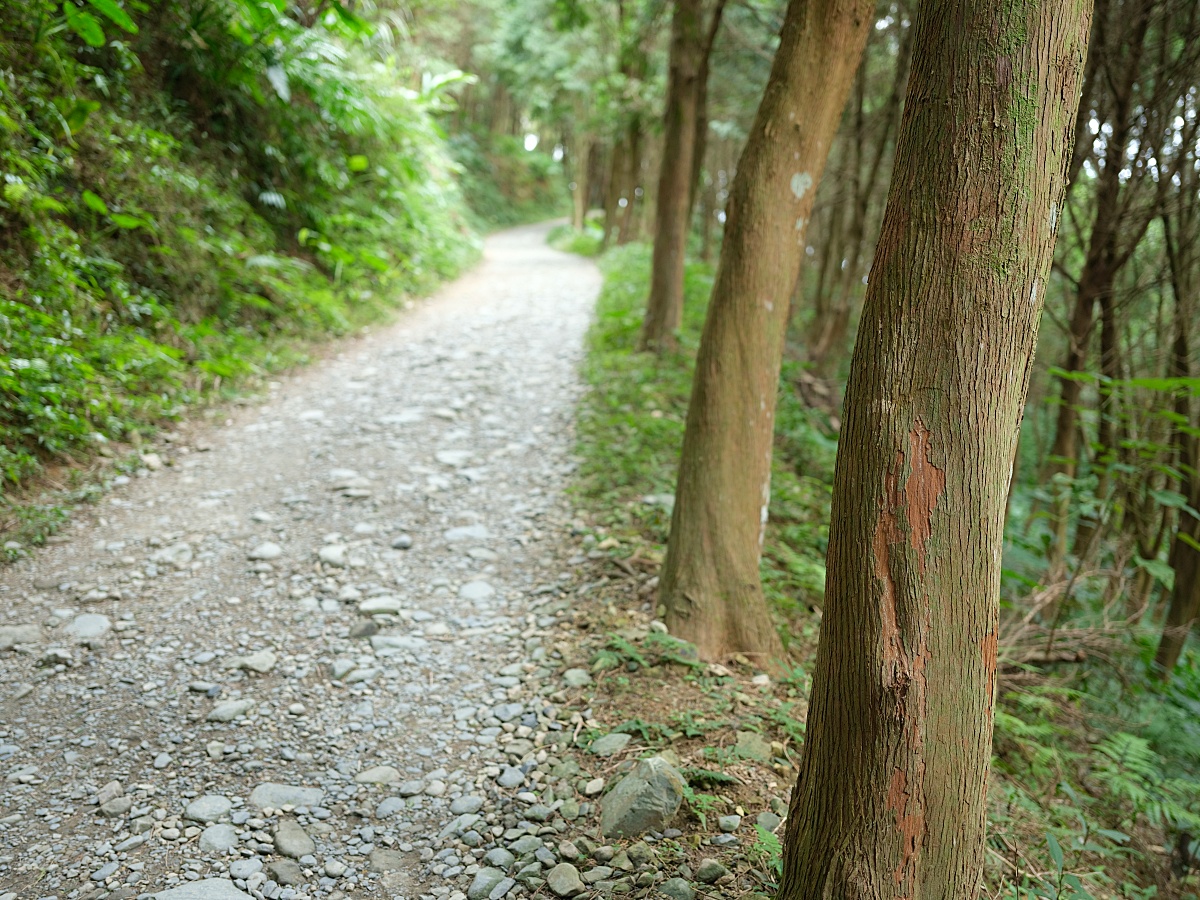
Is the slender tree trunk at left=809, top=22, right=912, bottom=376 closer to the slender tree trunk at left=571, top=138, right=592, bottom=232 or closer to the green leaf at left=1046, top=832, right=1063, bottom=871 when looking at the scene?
the green leaf at left=1046, top=832, right=1063, bottom=871

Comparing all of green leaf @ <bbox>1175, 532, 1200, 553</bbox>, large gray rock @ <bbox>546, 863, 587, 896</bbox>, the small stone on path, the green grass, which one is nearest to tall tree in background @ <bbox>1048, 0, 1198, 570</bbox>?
green leaf @ <bbox>1175, 532, 1200, 553</bbox>

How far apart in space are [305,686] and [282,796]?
76 cm

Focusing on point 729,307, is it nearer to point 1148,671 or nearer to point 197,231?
point 1148,671

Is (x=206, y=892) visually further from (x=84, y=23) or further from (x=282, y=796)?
(x=84, y=23)

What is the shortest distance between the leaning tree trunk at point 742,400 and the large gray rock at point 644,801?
105 centimetres

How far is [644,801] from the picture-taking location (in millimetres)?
2854

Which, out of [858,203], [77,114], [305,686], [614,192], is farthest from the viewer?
[614,192]

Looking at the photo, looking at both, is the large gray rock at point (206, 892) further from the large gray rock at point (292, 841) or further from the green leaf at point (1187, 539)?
the green leaf at point (1187, 539)

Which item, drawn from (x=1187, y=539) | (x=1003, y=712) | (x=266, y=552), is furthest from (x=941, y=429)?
(x=266, y=552)

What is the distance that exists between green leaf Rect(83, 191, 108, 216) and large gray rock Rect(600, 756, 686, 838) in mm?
6665

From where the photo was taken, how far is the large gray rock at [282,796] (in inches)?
116

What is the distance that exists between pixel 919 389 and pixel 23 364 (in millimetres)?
5734

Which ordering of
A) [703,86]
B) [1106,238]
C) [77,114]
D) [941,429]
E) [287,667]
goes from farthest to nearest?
[703,86], [77,114], [1106,238], [287,667], [941,429]

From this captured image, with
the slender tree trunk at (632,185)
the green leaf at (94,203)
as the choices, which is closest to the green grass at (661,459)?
the green leaf at (94,203)
